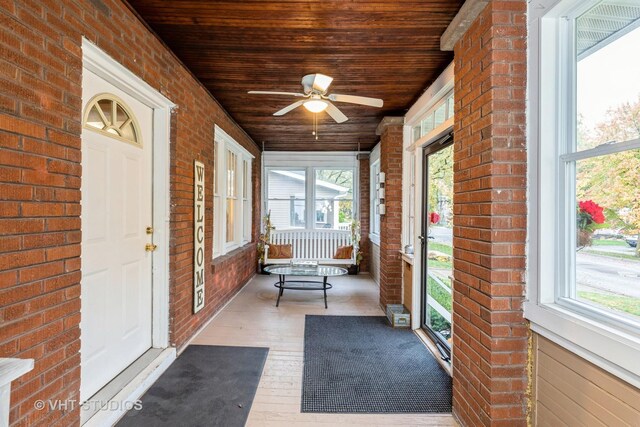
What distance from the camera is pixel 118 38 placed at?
6.57 ft

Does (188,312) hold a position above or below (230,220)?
below

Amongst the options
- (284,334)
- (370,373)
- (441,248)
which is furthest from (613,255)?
(284,334)

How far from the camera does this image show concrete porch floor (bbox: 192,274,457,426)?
6.83ft

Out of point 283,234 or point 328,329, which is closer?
point 328,329

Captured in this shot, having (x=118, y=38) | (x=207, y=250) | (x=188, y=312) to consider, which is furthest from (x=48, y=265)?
(x=207, y=250)

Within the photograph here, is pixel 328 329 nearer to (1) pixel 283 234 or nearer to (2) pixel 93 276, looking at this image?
(2) pixel 93 276

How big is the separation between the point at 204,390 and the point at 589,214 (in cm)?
251

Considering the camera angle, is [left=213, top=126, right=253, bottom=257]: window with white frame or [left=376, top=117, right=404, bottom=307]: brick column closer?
[left=376, top=117, right=404, bottom=307]: brick column

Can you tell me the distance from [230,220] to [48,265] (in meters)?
3.49

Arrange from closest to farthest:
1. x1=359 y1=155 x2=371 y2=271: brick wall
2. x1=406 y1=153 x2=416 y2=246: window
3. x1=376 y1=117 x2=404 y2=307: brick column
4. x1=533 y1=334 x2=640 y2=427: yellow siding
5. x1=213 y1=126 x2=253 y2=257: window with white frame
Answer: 1. x1=533 y1=334 x2=640 y2=427: yellow siding
2. x1=406 y1=153 x2=416 y2=246: window
3. x1=376 y1=117 x2=404 y2=307: brick column
4. x1=213 y1=126 x2=253 y2=257: window with white frame
5. x1=359 y1=155 x2=371 y2=271: brick wall

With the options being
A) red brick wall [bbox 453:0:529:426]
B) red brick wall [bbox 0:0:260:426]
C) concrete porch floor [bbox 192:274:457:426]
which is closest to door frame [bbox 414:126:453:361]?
concrete porch floor [bbox 192:274:457:426]

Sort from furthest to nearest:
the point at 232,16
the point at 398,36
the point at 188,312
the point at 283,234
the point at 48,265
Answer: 1. the point at 283,234
2. the point at 188,312
3. the point at 398,36
4. the point at 232,16
5. the point at 48,265

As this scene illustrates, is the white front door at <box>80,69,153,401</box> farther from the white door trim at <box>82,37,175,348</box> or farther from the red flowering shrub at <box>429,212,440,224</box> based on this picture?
the red flowering shrub at <box>429,212,440,224</box>

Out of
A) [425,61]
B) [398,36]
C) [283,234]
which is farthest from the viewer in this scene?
[283,234]
